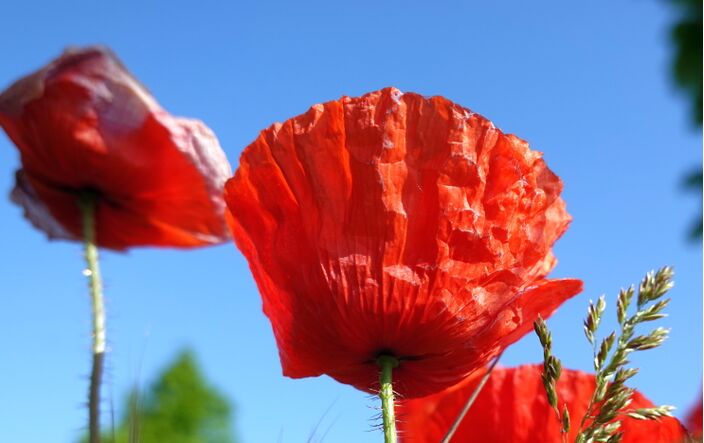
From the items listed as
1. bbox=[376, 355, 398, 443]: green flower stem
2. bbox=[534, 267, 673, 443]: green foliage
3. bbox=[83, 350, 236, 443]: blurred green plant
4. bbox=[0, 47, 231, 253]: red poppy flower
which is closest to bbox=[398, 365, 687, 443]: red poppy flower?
bbox=[376, 355, 398, 443]: green flower stem

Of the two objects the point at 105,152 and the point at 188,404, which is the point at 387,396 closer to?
the point at 105,152

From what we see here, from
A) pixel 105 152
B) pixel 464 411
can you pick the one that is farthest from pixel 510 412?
pixel 105 152

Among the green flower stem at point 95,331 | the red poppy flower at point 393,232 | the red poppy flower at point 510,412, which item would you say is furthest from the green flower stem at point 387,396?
the green flower stem at point 95,331

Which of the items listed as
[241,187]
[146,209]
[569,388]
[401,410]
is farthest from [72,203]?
[569,388]

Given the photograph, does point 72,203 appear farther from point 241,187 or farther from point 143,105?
point 241,187

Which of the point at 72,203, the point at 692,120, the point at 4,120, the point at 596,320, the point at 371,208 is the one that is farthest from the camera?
the point at 72,203

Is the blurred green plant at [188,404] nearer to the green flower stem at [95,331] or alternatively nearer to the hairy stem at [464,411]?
the green flower stem at [95,331]

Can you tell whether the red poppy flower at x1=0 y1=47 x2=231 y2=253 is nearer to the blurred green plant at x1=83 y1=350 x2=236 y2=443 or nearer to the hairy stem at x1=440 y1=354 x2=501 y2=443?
the hairy stem at x1=440 y1=354 x2=501 y2=443
